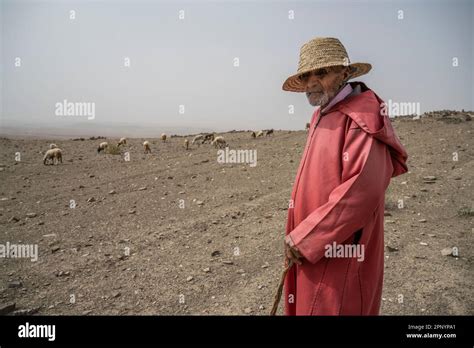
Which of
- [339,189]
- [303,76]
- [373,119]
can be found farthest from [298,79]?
[339,189]

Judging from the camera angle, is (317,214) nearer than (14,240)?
Yes

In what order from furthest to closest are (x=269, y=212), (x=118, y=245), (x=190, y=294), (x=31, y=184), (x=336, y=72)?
(x=31, y=184) → (x=269, y=212) → (x=118, y=245) → (x=190, y=294) → (x=336, y=72)

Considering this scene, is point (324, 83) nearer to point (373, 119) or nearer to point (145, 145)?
point (373, 119)

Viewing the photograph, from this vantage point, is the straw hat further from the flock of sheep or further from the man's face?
the flock of sheep

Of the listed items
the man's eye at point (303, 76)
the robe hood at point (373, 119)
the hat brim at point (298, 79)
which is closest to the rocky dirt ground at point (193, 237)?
the robe hood at point (373, 119)

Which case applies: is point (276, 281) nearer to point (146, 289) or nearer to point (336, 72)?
point (146, 289)

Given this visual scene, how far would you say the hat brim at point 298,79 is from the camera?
2.18 meters

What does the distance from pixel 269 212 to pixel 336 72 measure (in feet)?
13.5

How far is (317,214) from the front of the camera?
6.33 ft

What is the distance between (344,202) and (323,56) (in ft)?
2.83

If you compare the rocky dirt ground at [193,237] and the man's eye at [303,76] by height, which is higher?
the man's eye at [303,76]

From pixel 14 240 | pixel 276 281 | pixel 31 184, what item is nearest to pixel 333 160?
pixel 276 281

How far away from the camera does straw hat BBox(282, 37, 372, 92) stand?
2020 mm

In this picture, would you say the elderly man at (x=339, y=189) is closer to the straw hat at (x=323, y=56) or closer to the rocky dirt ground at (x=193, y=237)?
the straw hat at (x=323, y=56)
